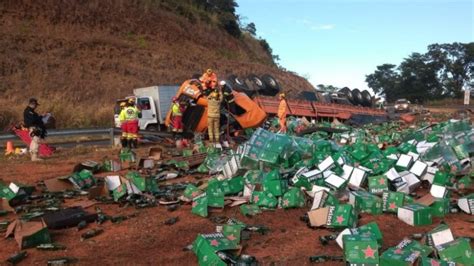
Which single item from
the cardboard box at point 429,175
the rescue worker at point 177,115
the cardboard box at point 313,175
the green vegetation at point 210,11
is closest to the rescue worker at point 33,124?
the rescue worker at point 177,115

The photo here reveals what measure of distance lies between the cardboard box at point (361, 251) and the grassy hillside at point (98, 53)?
18.4 meters

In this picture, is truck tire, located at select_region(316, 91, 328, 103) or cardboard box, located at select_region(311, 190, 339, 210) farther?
truck tire, located at select_region(316, 91, 328, 103)

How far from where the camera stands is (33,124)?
39.3ft

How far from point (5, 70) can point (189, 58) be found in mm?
14722

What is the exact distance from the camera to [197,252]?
4.73 metres

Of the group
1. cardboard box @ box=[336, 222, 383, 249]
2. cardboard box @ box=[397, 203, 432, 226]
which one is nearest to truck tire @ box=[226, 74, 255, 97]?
cardboard box @ box=[397, 203, 432, 226]

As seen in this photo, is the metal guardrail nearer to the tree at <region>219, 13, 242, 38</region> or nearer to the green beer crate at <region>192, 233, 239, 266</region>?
the green beer crate at <region>192, 233, 239, 266</region>

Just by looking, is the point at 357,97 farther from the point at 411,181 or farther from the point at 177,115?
the point at 411,181

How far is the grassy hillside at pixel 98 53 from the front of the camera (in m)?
25.4

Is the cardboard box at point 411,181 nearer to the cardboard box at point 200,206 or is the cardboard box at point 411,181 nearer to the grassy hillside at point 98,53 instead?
the cardboard box at point 200,206

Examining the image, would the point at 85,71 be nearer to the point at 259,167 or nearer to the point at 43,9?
the point at 43,9

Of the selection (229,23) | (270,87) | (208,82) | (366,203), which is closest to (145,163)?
(366,203)

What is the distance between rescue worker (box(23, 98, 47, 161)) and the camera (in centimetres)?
1195

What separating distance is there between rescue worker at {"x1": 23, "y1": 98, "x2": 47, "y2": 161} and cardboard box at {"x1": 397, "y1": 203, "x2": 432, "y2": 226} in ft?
30.1
